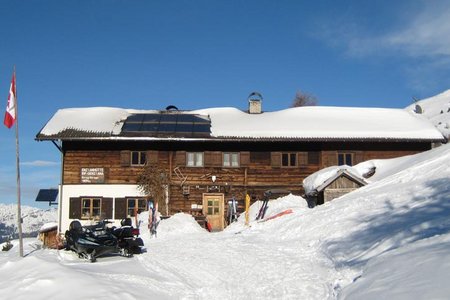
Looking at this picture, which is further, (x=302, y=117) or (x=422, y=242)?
(x=302, y=117)

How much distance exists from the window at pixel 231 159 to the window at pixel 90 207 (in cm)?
725

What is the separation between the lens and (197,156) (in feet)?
87.1

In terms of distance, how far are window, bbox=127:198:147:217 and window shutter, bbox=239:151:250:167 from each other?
578 cm

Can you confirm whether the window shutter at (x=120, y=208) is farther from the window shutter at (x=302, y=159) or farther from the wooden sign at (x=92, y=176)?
the window shutter at (x=302, y=159)

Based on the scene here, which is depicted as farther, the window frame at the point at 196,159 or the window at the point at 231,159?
the window at the point at 231,159

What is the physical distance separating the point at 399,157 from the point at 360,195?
10.9m

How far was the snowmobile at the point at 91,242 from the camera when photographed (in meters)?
12.1

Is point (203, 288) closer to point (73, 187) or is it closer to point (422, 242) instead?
point (422, 242)

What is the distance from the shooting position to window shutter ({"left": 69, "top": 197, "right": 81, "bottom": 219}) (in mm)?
25359

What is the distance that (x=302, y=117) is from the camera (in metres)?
30.0

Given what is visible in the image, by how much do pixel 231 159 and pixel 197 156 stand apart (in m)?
1.93

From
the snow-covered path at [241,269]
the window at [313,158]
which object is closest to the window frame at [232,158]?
the window at [313,158]

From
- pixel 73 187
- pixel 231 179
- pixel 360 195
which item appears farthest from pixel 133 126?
pixel 360 195

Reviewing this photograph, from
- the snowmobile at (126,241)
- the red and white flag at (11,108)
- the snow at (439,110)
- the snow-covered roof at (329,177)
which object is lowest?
the snowmobile at (126,241)
